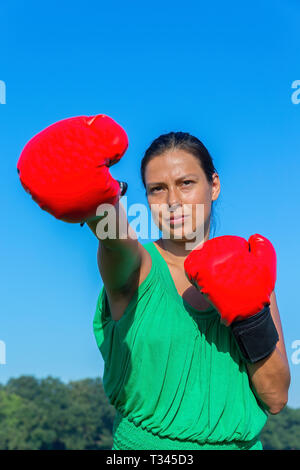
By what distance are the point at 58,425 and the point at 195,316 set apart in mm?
80256

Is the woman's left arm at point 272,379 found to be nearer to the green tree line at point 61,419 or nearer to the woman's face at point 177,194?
the woman's face at point 177,194

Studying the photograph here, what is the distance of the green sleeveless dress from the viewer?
2785 millimetres

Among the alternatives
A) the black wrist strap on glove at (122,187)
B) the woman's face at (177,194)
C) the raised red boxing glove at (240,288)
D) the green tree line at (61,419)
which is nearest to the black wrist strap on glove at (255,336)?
the raised red boxing glove at (240,288)

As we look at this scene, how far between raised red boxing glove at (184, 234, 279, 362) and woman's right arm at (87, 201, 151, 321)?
9.5 inches

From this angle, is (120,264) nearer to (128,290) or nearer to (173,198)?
(128,290)

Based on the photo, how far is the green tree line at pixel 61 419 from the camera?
74875 mm

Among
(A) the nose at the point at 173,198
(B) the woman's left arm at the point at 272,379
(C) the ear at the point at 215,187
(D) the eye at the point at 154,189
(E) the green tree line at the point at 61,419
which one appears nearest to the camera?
(B) the woman's left arm at the point at 272,379

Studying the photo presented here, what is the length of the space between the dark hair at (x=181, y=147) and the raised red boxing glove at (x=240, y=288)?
63 centimetres

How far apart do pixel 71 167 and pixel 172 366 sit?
3.64 feet

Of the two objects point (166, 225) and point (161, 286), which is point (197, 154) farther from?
point (161, 286)

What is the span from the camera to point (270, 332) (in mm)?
2818

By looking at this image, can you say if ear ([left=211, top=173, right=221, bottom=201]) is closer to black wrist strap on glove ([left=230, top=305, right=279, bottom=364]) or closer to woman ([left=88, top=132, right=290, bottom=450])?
woman ([left=88, top=132, right=290, bottom=450])

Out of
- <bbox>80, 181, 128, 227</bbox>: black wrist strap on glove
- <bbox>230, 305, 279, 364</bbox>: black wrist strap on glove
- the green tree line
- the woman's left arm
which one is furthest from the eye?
the green tree line
